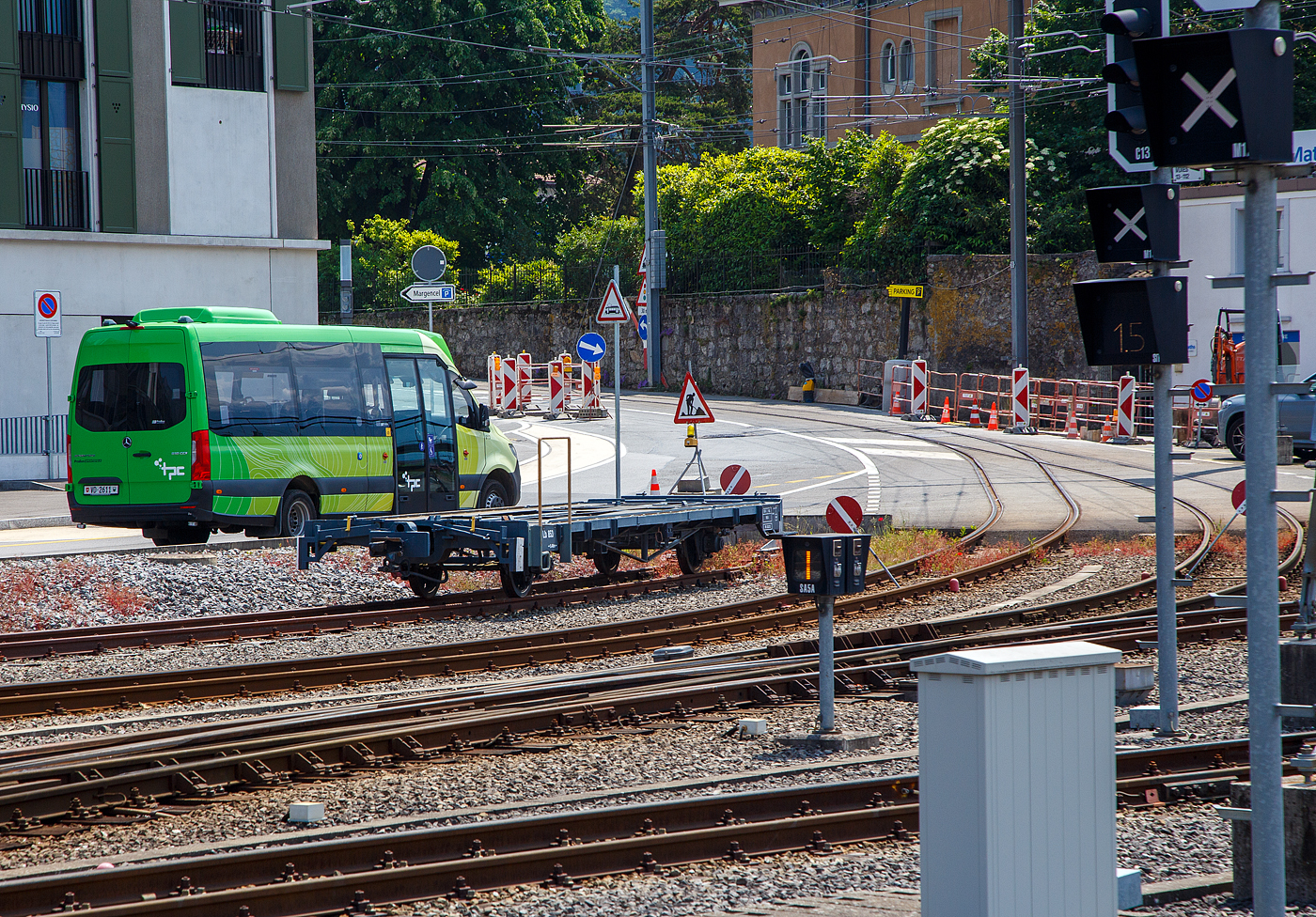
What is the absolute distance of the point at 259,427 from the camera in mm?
18000

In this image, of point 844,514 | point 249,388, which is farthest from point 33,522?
point 844,514

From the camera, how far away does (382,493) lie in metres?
19.0

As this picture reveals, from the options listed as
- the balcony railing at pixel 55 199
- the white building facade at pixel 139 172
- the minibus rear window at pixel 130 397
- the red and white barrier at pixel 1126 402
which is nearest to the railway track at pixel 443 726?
the minibus rear window at pixel 130 397

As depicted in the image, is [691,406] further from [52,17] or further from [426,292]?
[52,17]

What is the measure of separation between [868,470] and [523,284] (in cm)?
3022

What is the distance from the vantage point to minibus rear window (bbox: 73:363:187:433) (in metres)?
17.6

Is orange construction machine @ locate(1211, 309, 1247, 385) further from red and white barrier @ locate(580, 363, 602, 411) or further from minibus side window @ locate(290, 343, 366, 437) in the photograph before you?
minibus side window @ locate(290, 343, 366, 437)

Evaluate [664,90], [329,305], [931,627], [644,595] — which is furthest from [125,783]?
[664,90]

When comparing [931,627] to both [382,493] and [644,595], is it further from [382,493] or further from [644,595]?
[382,493]

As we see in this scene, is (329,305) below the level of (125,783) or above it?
above

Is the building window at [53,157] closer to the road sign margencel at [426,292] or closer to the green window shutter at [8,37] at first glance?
the green window shutter at [8,37]

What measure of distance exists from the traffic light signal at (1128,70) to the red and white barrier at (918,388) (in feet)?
89.1

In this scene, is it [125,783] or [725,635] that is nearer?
[125,783]

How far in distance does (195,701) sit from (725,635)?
4772 millimetres
